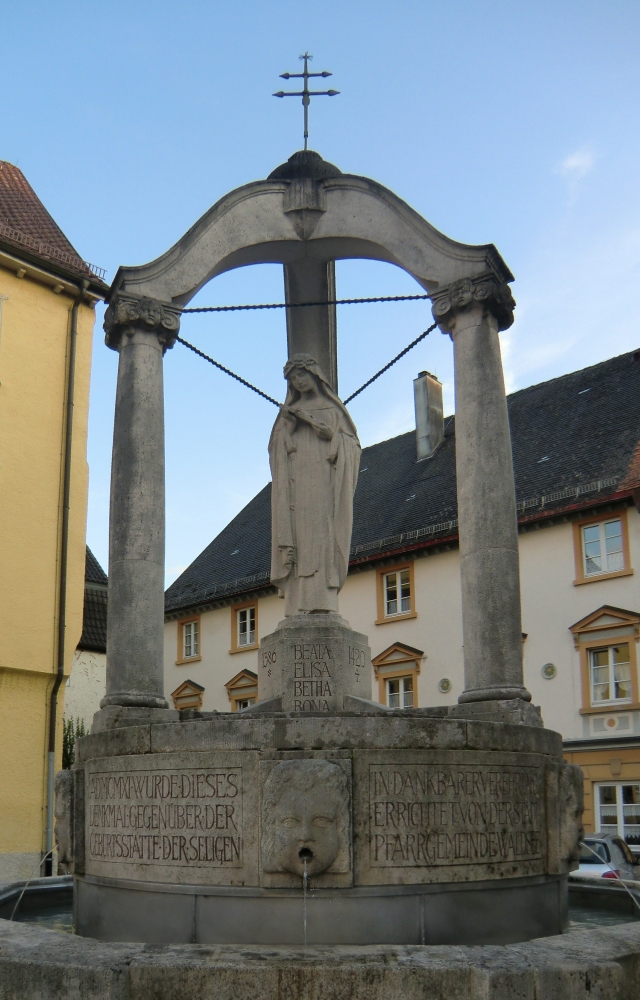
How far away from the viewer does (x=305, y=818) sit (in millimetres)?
6246

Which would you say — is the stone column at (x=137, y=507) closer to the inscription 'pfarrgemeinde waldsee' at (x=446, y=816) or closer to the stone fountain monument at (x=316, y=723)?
the stone fountain monument at (x=316, y=723)

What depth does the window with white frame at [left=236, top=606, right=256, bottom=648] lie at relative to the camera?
35094mm

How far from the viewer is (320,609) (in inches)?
346

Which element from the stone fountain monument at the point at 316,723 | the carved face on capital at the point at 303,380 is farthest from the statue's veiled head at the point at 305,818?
the carved face on capital at the point at 303,380

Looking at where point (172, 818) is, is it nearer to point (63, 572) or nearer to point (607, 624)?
point (63, 572)

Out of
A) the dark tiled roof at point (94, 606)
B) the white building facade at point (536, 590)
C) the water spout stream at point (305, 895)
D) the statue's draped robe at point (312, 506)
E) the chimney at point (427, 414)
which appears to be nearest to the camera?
the water spout stream at point (305, 895)

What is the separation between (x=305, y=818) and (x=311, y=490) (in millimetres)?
3350

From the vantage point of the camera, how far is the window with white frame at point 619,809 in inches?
979

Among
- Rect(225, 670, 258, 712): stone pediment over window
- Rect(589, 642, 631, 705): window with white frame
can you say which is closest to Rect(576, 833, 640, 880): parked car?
Rect(589, 642, 631, 705): window with white frame

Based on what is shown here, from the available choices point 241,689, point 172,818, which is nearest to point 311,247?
point 172,818

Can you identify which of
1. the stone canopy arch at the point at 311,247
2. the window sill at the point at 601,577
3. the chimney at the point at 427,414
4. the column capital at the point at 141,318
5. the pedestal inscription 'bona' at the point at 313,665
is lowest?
the pedestal inscription 'bona' at the point at 313,665

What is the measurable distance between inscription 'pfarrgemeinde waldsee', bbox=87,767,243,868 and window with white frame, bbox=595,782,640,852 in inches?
783

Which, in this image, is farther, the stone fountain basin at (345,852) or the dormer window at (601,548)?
the dormer window at (601,548)

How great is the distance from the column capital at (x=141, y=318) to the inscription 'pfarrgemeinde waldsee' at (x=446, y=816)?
14.2 feet
